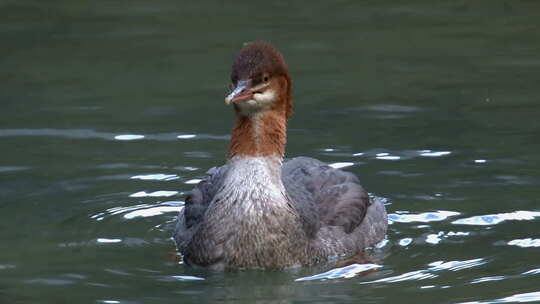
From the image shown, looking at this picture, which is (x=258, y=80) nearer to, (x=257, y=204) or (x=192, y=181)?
(x=257, y=204)

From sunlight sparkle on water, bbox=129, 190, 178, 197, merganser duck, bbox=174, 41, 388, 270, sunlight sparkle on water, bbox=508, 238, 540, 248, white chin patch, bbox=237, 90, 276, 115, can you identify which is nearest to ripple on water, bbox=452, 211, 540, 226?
sunlight sparkle on water, bbox=508, 238, 540, 248

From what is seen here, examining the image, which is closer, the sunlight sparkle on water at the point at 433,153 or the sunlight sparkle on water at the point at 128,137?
the sunlight sparkle on water at the point at 433,153

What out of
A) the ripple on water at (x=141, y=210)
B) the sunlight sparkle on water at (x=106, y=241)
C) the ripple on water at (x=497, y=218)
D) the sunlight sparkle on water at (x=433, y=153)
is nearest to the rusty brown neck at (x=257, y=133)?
the sunlight sparkle on water at (x=106, y=241)

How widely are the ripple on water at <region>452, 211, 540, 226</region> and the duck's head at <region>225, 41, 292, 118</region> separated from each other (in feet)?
6.24

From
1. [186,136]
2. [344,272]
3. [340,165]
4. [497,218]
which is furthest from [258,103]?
[186,136]

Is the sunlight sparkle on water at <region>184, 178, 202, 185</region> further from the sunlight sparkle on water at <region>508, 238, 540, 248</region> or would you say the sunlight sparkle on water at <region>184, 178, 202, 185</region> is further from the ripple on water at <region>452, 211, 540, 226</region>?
the sunlight sparkle on water at <region>508, 238, 540, 248</region>

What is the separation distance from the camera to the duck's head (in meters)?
10.1

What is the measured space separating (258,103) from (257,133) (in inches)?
10.5

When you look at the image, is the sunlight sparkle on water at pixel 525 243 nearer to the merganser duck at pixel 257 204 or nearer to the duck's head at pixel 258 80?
the merganser duck at pixel 257 204

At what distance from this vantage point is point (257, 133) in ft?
34.2

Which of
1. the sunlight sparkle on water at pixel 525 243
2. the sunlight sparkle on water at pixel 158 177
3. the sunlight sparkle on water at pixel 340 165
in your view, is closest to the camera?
the sunlight sparkle on water at pixel 525 243

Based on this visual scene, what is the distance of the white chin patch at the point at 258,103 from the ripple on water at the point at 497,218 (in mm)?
2010

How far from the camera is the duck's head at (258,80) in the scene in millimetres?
10102

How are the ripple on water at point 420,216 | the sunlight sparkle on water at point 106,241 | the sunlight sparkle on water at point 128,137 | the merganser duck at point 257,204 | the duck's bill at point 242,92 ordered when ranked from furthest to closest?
the sunlight sparkle on water at point 128,137, the ripple on water at point 420,216, the sunlight sparkle on water at point 106,241, the merganser duck at point 257,204, the duck's bill at point 242,92
